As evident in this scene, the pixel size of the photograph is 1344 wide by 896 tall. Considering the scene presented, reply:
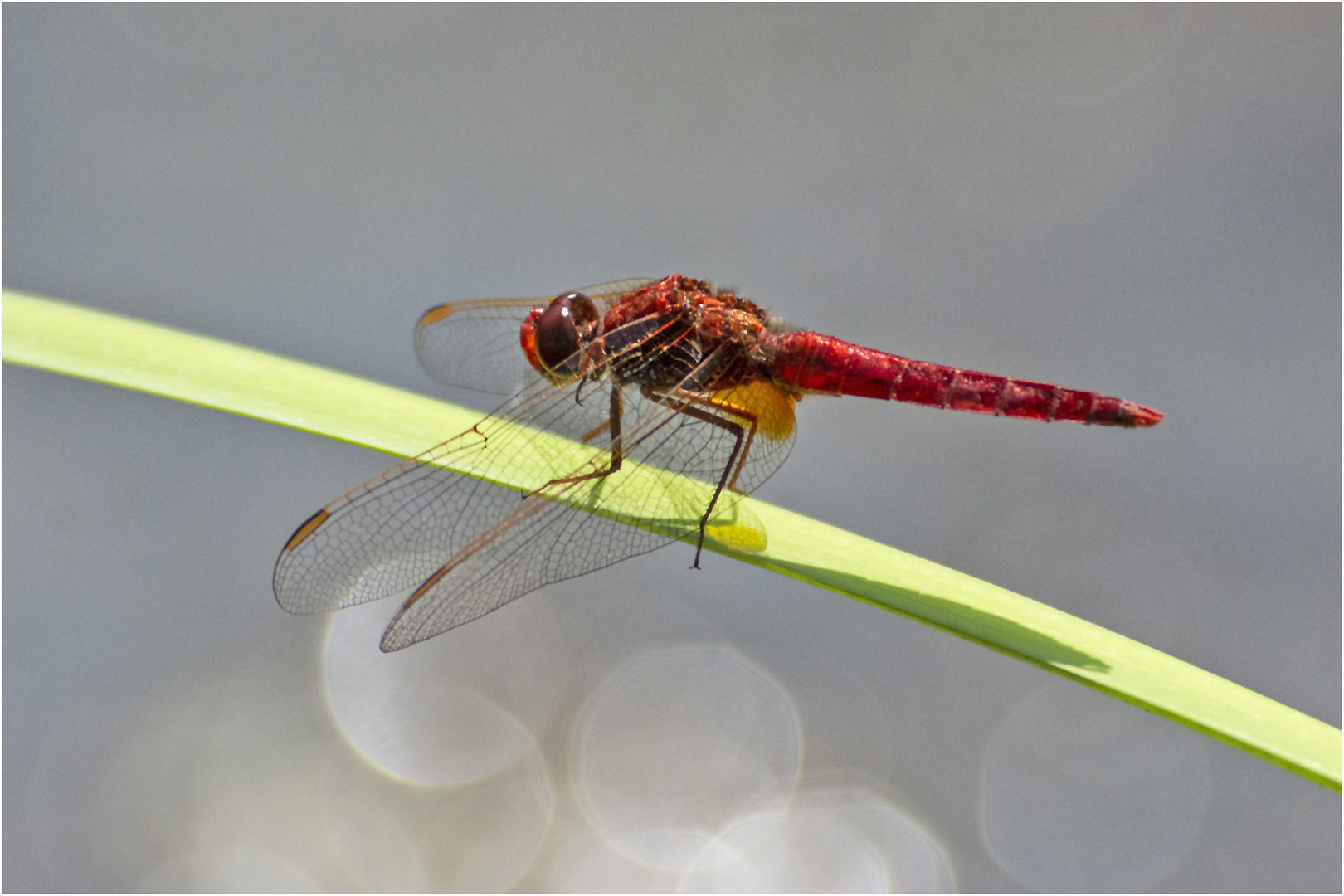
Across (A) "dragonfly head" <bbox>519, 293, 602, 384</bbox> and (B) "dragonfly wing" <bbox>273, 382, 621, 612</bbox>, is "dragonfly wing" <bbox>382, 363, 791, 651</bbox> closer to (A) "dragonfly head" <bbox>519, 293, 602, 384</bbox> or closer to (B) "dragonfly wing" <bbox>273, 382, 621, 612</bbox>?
(B) "dragonfly wing" <bbox>273, 382, 621, 612</bbox>

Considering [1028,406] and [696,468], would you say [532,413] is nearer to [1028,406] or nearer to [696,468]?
[696,468]

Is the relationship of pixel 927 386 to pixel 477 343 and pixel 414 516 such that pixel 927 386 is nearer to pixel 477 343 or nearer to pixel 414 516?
pixel 414 516

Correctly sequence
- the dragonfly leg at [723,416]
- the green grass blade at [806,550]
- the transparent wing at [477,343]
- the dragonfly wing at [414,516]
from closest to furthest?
the green grass blade at [806,550] < the dragonfly wing at [414,516] < the dragonfly leg at [723,416] < the transparent wing at [477,343]

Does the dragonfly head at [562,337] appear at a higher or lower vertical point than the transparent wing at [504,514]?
higher

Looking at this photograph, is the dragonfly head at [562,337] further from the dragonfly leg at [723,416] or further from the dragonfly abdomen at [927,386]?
the dragonfly abdomen at [927,386]

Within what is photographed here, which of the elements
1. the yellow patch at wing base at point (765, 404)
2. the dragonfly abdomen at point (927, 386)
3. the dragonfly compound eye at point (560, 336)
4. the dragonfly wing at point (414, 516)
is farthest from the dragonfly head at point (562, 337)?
the dragonfly abdomen at point (927, 386)

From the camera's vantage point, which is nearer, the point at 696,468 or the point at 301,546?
the point at 301,546

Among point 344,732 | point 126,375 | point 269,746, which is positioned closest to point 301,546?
point 126,375
